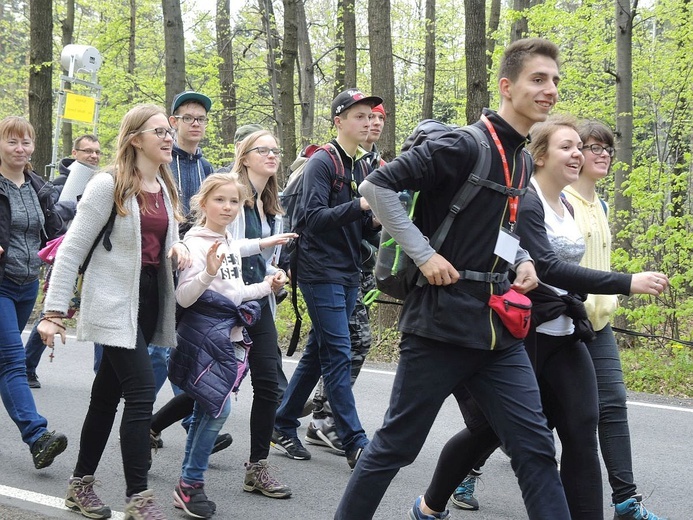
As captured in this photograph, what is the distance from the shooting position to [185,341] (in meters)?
4.80

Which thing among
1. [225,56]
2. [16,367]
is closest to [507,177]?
[16,367]

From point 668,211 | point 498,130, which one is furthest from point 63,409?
point 668,211

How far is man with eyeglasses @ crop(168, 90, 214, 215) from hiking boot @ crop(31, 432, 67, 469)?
1690mm

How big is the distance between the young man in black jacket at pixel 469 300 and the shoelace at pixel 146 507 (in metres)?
1.14

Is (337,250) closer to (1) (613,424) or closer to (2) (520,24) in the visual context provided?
(1) (613,424)

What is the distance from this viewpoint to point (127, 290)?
14.8ft

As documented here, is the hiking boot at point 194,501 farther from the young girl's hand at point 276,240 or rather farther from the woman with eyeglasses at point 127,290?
the young girl's hand at point 276,240

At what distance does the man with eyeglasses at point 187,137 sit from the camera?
6.10m

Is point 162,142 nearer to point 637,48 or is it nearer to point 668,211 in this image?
point 668,211

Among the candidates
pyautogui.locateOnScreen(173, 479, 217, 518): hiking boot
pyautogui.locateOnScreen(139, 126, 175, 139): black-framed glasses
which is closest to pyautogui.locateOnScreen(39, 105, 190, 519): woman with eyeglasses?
pyautogui.locateOnScreen(139, 126, 175, 139): black-framed glasses

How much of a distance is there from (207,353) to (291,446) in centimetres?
156

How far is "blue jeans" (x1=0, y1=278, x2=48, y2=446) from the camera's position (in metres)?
5.63

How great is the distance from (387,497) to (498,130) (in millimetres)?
2511

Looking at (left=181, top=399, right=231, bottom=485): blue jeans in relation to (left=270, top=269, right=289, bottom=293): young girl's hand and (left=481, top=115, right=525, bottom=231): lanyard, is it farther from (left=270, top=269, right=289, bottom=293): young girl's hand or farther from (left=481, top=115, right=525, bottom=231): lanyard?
(left=481, top=115, right=525, bottom=231): lanyard
